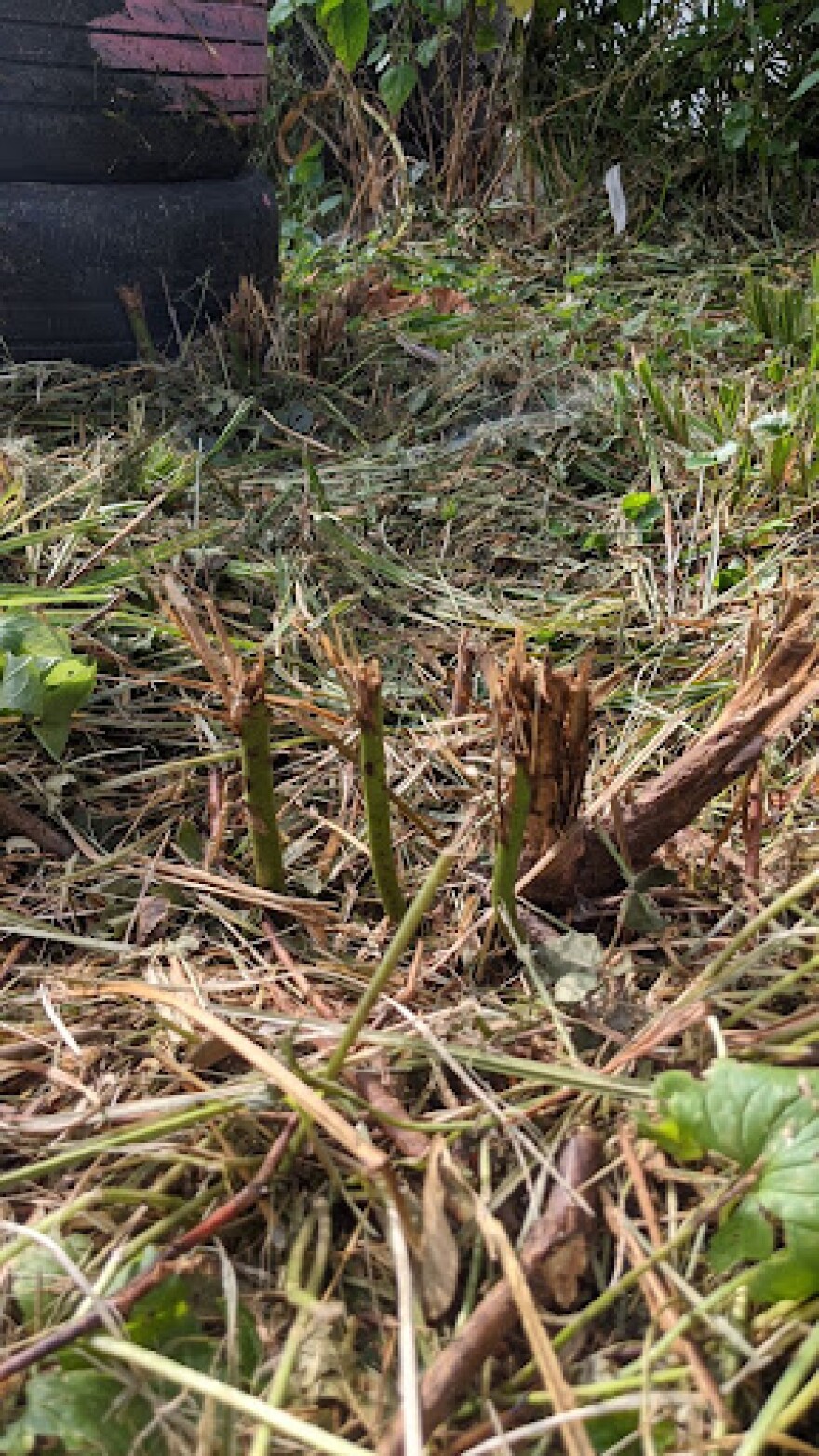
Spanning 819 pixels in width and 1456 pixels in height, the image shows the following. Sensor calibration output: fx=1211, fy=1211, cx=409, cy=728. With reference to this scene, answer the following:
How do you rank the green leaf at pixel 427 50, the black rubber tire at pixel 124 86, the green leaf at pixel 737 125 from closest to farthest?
the black rubber tire at pixel 124 86, the green leaf at pixel 737 125, the green leaf at pixel 427 50

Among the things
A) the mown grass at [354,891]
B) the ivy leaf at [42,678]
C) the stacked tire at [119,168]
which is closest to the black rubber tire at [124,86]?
the stacked tire at [119,168]

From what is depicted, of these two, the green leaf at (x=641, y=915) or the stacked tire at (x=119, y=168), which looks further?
the stacked tire at (x=119, y=168)

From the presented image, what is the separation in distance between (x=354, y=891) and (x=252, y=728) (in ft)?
0.72

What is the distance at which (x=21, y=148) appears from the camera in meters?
2.21

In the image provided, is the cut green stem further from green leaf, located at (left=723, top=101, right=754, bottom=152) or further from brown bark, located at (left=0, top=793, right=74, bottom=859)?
green leaf, located at (left=723, top=101, right=754, bottom=152)

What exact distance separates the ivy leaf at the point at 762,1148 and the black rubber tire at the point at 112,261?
6.48 ft

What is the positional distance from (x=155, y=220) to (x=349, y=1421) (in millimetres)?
2145

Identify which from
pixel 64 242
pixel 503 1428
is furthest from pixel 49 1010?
pixel 64 242

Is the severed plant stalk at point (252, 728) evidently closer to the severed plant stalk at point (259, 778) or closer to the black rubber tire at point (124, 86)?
the severed plant stalk at point (259, 778)

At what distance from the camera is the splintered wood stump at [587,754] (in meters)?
0.97

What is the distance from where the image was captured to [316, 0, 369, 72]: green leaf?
2.84m

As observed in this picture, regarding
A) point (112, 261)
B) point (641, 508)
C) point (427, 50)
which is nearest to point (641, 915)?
point (641, 508)

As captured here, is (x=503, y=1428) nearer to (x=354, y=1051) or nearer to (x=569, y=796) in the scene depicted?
(x=354, y=1051)

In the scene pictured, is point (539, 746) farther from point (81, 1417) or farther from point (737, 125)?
point (737, 125)
